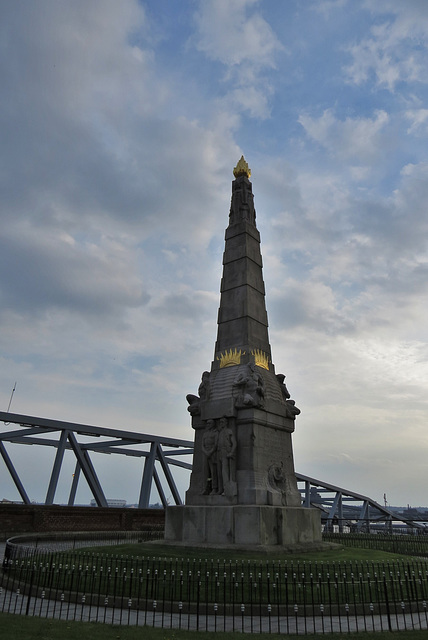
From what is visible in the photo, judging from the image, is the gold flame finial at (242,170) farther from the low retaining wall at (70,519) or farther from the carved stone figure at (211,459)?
the low retaining wall at (70,519)

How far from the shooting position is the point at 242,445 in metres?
17.1

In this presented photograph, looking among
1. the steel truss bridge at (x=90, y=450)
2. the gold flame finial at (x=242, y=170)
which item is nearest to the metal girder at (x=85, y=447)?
the steel truss bridge at (x=90, y=450)

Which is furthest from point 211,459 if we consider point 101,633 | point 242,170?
point 242,170

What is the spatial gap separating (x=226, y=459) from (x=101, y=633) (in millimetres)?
9694

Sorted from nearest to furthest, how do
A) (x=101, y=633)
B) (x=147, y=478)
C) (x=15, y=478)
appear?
(x=101, y=633) < (x=15, y=478) < (x=147, y=478)

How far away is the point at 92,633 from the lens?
7.43m

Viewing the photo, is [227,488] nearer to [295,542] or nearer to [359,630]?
[295,542]

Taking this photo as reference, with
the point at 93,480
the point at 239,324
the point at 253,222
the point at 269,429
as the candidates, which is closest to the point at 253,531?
the point at 269,429

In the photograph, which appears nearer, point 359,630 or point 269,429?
point 359,630

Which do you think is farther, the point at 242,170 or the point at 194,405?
the point at 242,170

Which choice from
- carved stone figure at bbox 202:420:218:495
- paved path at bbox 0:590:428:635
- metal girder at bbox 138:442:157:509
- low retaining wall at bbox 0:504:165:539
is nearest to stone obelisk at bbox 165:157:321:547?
carved stone figure at bbox 202:420:218:495

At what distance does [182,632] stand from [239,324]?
13137 millimetres

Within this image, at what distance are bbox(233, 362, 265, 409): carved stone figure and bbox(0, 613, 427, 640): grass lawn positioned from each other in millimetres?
9487

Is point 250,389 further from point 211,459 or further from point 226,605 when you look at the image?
point 226,605
